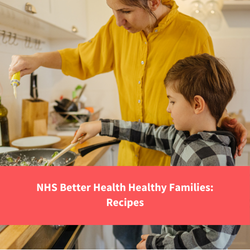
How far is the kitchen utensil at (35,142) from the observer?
1.26 metres

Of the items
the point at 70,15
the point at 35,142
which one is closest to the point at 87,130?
the point at 35,142

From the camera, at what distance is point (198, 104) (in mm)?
759

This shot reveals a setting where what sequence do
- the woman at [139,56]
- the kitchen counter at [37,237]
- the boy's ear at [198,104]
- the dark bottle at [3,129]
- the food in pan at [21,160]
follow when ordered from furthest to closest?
the dark bottle at [3,129], the food in pan at [21,160], the woman at [139,56], the boy's ear at [198,104], the kitchen counter at [37,237]

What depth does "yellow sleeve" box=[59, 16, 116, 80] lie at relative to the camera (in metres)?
1.08

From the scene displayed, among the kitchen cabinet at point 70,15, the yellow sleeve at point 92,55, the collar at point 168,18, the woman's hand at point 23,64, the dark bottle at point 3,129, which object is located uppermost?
the kitchen cabinet at point 70,15

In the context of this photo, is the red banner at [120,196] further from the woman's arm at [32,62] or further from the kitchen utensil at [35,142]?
the kitchen utensil at [35,142]

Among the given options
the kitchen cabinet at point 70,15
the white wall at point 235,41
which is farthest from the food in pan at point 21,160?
the white wall at point 235,41

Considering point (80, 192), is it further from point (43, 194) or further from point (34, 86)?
point (34, 86)

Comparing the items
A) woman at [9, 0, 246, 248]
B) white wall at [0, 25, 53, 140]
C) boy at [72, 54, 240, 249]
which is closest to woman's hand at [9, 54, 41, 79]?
woman at [9, 0, 246, 248]

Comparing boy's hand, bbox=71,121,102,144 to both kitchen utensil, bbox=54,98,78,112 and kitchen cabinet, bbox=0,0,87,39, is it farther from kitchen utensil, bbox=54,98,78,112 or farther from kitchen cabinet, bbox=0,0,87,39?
kitchen utensil, bbox=54,98,78,112

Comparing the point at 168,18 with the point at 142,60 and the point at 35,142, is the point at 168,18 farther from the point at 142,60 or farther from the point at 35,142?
the point at 35,142

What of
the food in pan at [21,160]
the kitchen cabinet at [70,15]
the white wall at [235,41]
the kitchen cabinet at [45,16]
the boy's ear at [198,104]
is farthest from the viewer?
the white wall at [235,41]

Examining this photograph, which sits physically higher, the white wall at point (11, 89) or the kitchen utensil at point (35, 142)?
the white wall at point (11, 89)

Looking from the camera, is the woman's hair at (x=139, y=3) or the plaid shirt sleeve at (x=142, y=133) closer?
the woman's hair at (x=139, y=3)
